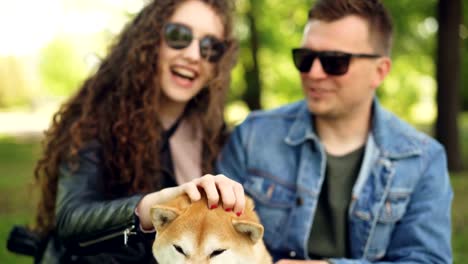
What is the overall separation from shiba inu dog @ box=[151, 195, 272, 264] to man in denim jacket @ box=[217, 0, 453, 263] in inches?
42.4

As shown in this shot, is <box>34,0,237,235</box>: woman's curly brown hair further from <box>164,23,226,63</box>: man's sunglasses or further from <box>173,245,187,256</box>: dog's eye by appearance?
<box>173,245,187,256</box>: dog's eye

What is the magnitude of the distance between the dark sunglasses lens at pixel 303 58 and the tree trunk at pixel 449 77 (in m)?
8.32

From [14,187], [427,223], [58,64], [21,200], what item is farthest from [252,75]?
[58,64]

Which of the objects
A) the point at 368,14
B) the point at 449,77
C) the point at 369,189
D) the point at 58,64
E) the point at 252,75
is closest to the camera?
the point at 369,189

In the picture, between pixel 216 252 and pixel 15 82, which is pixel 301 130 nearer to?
pixel 216 252

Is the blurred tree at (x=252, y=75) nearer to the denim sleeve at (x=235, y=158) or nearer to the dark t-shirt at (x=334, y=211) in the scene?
the denim sleeve at (x=235, y=158)

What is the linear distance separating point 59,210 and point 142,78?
88 centimetres

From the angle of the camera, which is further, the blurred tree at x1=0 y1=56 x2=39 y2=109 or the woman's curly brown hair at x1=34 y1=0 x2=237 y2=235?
the blurred tree at x1=0 y1=56 x2=39 y2=109

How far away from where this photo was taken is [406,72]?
23.9 m

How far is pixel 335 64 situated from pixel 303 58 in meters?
0.18

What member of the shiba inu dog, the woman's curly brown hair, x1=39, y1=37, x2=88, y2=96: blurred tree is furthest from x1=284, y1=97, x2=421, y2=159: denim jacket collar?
x1=39, y1=37, x2=88, y2=96: blurred tree

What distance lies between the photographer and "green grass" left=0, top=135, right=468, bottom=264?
6.68 meters

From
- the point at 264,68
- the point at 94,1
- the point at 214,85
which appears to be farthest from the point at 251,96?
the point at 214,85

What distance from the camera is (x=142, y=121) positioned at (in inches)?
127
